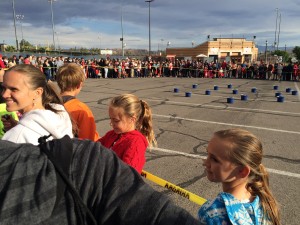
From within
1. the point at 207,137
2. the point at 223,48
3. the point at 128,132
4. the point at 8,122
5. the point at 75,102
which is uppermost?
the point at 223,48

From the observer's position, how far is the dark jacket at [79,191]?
3.29ft

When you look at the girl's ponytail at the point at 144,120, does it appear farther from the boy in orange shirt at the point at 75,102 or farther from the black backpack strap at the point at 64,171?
the black backpack strap at the point at 64,171

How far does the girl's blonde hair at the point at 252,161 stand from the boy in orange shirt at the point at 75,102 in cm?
156

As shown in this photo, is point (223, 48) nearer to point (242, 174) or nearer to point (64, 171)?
point (242, 174)

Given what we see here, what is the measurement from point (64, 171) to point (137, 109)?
1.84m

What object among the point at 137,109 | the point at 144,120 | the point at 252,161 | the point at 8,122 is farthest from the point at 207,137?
the point at 8,122

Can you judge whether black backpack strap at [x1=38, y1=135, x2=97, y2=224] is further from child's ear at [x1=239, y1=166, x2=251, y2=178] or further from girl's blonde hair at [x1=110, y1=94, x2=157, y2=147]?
girl's blonde hair at [x1=110, y1=94, x2=157, y2=147]

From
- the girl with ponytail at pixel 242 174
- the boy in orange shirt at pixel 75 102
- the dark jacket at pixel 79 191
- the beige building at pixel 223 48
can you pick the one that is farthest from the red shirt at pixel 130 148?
the beige building at pixel 223 48

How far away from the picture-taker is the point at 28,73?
229cm

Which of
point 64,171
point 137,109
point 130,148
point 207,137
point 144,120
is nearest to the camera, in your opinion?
point 64,171

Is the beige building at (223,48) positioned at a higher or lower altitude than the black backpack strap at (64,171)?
higher

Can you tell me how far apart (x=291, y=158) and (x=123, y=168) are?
518 centimetres

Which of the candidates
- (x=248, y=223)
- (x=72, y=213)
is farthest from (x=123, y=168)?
(x=248, y=223)

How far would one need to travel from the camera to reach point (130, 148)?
8.37 ft
